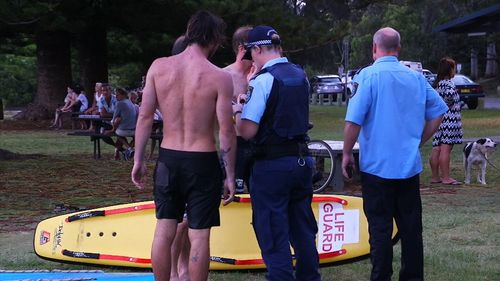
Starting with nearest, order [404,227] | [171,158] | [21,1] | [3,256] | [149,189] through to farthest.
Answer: [171,158]
[404,227]
[3,256]
[149,189]
[21,1]

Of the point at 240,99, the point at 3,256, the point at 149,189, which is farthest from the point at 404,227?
the point at 149,189

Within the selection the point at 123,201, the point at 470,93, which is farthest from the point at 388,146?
the point at 470,93

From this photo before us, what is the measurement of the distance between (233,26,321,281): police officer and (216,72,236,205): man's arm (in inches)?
3.8

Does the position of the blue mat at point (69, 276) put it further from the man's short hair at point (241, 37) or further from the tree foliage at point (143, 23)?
the tree foliage at point (143, 23)

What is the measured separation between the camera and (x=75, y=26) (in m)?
24.7

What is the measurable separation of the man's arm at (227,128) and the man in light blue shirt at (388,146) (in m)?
0.77

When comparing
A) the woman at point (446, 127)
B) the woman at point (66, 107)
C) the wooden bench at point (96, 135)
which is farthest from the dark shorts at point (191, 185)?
the woman at point (66, 107)

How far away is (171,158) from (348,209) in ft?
6.43

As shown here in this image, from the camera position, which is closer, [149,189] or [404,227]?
[404,227]

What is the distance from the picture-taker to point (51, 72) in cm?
3144

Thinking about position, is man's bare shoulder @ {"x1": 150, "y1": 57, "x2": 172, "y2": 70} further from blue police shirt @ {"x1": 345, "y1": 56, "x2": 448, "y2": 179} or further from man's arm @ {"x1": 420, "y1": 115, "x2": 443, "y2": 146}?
man's arm @ {"x1": 420, "y1": 115, "x2": 443, "y2": 146}

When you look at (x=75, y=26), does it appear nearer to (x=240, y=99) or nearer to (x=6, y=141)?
(x=6, y=141)

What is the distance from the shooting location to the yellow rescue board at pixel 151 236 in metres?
6.91

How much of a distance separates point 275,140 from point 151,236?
1829mm
